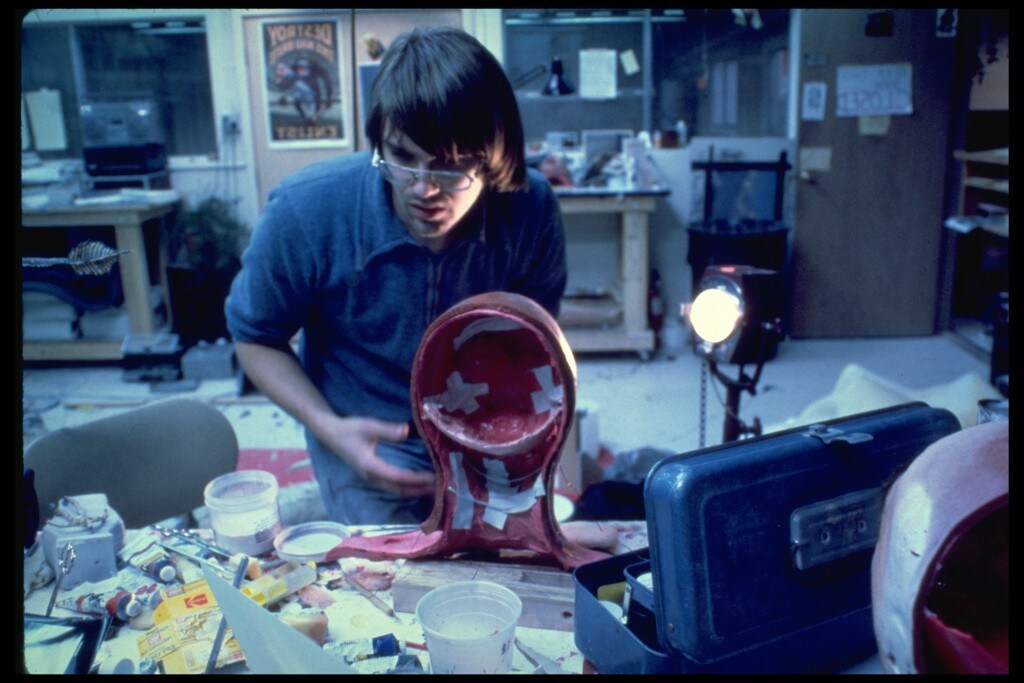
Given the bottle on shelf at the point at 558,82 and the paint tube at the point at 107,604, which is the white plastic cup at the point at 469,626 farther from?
the bottle on shelf at the point at 558,82

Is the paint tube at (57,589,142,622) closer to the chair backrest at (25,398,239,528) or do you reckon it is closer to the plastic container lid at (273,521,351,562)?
the plastic container lid at (273,521,351,562)

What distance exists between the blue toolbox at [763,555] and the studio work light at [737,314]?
0.36 metres

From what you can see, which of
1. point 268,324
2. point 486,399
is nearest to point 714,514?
point 486,399

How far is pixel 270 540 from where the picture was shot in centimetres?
130

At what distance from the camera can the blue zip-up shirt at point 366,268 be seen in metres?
1.47

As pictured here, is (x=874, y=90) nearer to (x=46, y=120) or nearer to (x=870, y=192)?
(x=870, y=192)

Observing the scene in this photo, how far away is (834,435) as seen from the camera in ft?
3.03

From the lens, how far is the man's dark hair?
4.03ft

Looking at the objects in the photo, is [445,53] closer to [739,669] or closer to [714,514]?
[714,514]

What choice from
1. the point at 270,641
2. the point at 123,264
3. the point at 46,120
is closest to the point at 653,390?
the point at 123,264

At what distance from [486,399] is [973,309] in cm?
503

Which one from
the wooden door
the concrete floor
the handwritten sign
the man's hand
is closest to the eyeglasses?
the man's hand

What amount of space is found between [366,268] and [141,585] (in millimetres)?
638

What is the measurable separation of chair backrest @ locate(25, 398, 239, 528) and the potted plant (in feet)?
10.0
